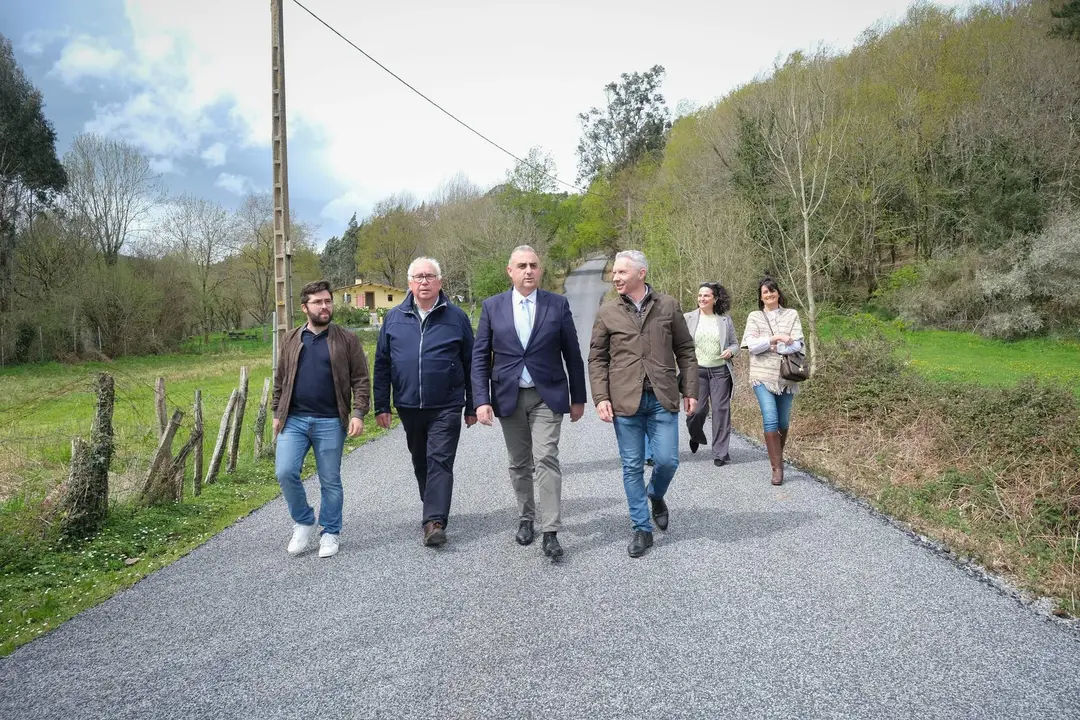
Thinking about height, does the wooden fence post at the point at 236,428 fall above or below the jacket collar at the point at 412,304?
below

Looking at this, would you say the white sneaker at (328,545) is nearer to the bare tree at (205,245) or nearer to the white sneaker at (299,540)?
the white sneaker at (299,540)

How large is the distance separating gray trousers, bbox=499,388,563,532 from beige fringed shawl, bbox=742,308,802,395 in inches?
105

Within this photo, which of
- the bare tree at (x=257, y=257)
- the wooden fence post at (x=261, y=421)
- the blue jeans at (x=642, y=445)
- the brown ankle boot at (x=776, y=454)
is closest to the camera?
the blue jeans at (x=642, y=445)

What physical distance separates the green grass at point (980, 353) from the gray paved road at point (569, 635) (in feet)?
45.6

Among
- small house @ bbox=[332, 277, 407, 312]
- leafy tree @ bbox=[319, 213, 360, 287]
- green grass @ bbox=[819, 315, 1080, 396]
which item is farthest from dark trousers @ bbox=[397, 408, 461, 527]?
leafy tree @ bbox=[319, 213, 360, 287]

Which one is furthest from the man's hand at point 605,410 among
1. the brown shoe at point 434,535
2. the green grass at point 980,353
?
the green grass at point 980,353

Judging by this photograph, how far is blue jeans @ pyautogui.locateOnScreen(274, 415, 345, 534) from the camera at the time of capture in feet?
15.8

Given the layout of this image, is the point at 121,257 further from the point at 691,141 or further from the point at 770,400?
the point at 770,400

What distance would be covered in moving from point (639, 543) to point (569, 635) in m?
1.31

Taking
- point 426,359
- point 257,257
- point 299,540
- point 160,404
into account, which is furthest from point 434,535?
point 257,257

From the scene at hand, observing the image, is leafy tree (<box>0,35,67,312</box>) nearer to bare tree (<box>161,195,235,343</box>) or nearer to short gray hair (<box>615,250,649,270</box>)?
bare tree (<box>161,195,235,343</box>)

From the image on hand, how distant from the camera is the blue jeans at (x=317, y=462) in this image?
4824 millimetres

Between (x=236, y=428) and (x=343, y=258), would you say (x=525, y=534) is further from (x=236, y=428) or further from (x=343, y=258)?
(x=343, y=258)

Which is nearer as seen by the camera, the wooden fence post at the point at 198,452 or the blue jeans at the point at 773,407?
the blue jeans at the point at 773,407
